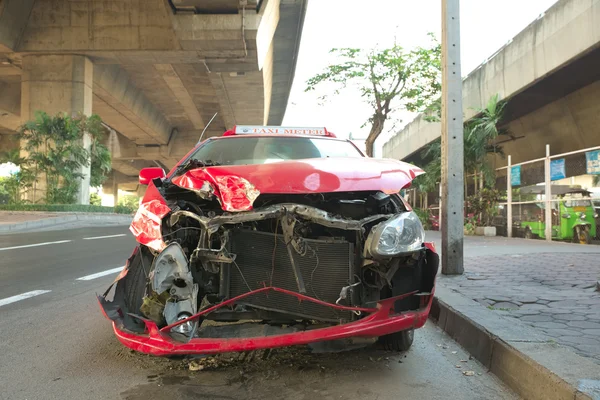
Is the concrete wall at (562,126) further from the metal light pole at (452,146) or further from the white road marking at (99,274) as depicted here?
the white road marking at (99,274)

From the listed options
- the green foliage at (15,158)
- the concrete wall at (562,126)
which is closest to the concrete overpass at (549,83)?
the concrete wall at (562,126)

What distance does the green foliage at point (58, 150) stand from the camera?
18.4 meters

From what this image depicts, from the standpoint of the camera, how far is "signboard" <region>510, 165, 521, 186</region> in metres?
12.7

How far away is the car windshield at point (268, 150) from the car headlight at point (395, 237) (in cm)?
164

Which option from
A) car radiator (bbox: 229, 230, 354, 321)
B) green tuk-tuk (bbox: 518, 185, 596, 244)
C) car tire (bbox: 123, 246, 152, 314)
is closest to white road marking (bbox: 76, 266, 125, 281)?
car tire (bbox: 123, 246, 152, 314)

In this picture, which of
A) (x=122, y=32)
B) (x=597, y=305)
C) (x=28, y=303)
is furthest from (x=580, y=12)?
(x=122, y=32)

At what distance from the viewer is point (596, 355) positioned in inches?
116

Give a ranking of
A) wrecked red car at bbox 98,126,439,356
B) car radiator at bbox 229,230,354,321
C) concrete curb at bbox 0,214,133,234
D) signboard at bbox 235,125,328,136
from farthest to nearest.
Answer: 1. concrete curb at bbox 0,214,133,234
2. signboard at bbox 235,125,328,136
3. car radiator at bbox 229,230,354,321
4. wrecked red car at bbox 98,126,439,356

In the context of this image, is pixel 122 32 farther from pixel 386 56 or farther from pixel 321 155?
pixel 321 155

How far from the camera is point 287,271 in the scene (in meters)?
2.96

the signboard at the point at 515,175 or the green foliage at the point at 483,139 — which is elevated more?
the green foliage at the point at 483,139

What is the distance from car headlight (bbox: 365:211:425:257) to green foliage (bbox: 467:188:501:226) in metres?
12.5

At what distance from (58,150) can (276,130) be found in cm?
1619

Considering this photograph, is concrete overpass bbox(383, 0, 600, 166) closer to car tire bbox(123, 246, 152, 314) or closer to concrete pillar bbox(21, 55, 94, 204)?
car tire bbox(123, 246, 152, 314)
